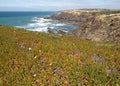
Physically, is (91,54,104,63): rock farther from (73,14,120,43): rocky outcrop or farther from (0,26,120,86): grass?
(73,14,120,43): rocky outcrop

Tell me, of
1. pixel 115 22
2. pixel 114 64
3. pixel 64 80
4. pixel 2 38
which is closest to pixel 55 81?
pixel 64 80

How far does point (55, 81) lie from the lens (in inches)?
363

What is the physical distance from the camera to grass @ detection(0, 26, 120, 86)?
362 inches

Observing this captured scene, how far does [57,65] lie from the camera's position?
10617 mm

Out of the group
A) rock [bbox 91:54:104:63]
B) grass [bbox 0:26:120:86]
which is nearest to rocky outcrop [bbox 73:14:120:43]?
grass [bbox 0:26:120:86]

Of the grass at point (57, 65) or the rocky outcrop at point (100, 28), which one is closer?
the grass at point (57, 65)

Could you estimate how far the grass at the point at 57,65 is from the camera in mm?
9184

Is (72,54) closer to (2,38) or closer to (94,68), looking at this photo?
(94,68)

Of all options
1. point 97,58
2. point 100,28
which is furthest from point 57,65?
point 100,28

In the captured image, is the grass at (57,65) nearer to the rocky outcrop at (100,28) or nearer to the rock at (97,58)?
the rock at (97,58)

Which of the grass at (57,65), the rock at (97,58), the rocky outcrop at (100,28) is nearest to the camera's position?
the grass at (57,65)

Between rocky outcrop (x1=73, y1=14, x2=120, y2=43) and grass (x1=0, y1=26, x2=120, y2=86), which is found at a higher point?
grass (x1=0, y1=26, x2=120, y2=86)

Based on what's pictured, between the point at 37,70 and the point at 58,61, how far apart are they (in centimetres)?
124

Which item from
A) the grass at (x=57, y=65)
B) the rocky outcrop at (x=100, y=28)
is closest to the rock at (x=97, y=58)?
the grass at (x=57, y=65)
